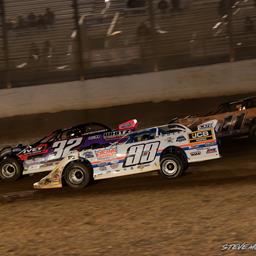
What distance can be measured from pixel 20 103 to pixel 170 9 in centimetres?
577

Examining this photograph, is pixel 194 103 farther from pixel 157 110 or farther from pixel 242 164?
pixel 242 164

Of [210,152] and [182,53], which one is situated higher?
[182,53]

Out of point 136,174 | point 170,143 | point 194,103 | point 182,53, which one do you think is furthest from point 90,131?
point 182,53

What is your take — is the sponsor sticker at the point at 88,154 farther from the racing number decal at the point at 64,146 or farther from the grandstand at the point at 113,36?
the grandstand at the point at 113,36

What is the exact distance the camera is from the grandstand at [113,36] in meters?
16.3

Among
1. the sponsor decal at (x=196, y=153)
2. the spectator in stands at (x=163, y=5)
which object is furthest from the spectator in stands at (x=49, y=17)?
the sponsor decal at (x=196, y=153)

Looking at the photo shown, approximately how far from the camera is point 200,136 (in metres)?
9.61

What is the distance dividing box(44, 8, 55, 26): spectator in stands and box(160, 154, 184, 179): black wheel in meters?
8.91

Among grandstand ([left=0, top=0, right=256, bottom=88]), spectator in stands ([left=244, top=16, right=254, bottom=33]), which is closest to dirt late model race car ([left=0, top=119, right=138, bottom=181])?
grandstand ([left=0, top=0, right=256, bottom=88])

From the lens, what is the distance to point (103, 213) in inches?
287

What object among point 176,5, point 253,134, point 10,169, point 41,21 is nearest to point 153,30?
point 176,5

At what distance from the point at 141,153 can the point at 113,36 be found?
7854mm

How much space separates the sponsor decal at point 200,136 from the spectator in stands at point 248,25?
7744mm

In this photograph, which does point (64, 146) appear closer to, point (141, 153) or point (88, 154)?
point (88, 154)
